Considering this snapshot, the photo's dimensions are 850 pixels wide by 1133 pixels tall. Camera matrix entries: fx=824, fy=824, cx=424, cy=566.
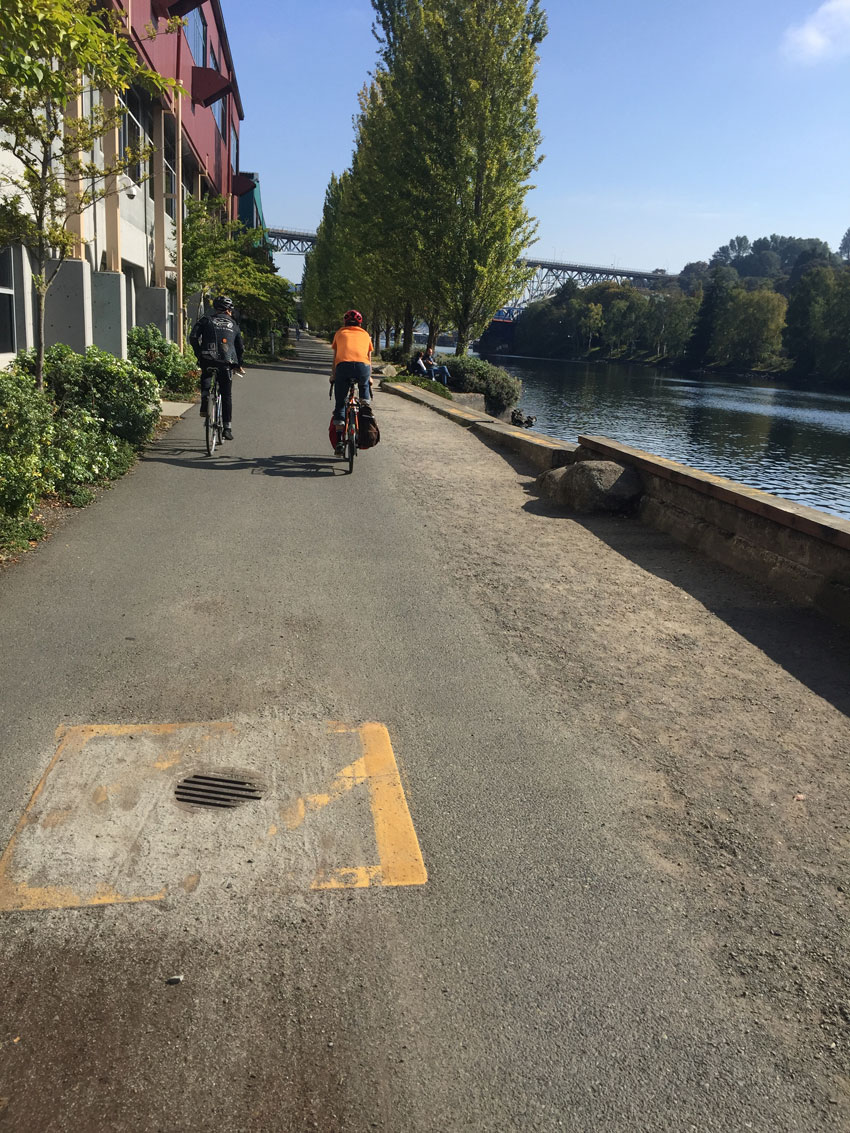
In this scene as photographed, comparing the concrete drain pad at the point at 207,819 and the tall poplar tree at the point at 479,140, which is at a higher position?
the tall poplar tree at the point at 479,140

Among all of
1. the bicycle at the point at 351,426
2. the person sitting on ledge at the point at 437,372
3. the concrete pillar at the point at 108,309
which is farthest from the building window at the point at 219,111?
the bicycle at the point at 351,426

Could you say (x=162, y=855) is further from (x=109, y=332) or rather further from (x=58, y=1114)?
(x=109, y=332)

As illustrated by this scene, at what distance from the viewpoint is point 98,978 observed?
2375 millimetres

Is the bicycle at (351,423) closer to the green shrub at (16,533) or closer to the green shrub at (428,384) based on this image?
the green shrub at (16,533)

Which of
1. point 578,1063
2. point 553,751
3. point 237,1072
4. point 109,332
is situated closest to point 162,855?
point 237,1072

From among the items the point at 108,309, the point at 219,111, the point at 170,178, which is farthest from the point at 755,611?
the point at 219,111

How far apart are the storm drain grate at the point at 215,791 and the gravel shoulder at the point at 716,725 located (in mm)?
1550

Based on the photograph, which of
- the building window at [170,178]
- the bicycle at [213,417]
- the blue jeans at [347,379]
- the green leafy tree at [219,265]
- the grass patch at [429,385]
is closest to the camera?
the blue jeans at [347,379]

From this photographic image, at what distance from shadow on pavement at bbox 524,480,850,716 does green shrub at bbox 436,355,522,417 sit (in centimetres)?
2022

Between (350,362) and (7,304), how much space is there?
5.16 meters

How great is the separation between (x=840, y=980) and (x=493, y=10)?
34.4 meters

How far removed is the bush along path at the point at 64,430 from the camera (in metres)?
6.42

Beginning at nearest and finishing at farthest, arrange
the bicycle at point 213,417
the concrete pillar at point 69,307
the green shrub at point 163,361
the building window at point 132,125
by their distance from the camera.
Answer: the bicycle at point 213,417 → the concrete pillar at point 69,307 → the green shrub at point 163,361 → the building window at point 132,125

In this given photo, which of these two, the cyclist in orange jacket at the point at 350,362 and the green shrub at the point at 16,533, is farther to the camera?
the cyclist in orange jacket at the point at 350,362
